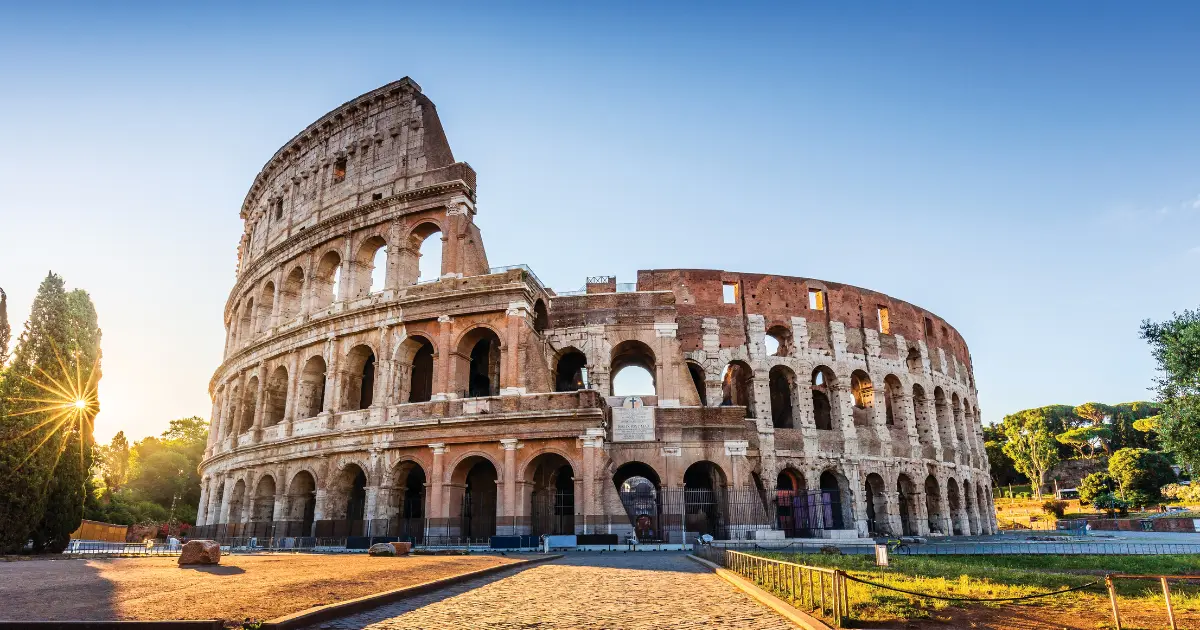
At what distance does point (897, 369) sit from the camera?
3048 cm

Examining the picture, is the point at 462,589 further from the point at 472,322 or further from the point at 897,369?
the point at 897,369

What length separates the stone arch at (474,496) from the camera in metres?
21.4

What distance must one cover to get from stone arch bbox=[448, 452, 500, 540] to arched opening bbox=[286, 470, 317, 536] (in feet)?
17.9

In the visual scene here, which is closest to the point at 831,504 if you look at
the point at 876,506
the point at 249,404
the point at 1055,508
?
the point at 876,506

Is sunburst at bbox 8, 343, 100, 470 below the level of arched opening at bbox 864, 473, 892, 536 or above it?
above

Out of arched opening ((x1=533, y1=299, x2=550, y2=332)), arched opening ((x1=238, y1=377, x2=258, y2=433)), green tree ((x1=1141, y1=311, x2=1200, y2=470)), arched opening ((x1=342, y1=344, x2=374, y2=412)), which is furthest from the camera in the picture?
arched opening ((x1=238, y1=377, x2=258, y2=433))

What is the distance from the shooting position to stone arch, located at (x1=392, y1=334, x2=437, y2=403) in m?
23.3

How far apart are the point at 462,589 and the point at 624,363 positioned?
1958cm

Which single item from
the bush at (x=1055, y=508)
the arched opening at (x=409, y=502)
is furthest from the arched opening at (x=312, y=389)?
the bush at (x=1055, y=508)

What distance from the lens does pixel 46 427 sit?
17.2 m

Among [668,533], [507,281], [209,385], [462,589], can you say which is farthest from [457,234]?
[209,385]

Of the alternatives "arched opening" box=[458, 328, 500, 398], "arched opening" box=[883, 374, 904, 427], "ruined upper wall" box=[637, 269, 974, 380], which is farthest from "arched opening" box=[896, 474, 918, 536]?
"arched opening" box=[458, 328, 500, 398]

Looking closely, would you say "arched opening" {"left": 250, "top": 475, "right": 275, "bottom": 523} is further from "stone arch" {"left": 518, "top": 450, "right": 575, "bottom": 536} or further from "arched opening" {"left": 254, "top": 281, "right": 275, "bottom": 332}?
"stone arch" {"left": 518, "top": 450, "right": 575, "bottom": 536}

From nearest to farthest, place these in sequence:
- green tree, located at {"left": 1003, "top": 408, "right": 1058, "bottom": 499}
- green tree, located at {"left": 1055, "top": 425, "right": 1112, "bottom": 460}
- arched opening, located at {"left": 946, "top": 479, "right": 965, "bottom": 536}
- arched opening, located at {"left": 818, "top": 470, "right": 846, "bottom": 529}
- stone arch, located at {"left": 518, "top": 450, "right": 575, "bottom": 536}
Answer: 1. stone arch, located at {"left": 518, "top": 450, "right": 575, "bottom": 536}
2. arched opening, located at {"left": 818, "top": 470, "right": 846, "bottom": 529}
3. arched opening, located at {"left": 946, "top": 479, "right": 965, "bottom": 536}
4. green tree, located at {"left": 1003, "top": 408, "right": 1058, "bottom": 499}
5. green tree, located at {"left": 1055, "top": 425, "right": 1112, "bottom": 460}
